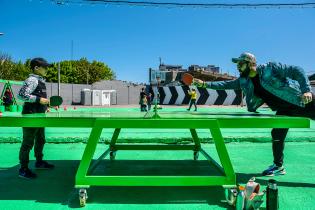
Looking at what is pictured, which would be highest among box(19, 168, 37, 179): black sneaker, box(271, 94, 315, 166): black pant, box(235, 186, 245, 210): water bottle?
box(271, 94, 315, 166): black pant

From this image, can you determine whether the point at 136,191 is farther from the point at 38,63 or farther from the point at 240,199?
the point at 38,63

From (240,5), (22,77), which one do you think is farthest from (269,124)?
(22,77)

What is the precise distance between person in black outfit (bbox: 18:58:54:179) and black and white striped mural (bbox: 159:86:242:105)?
32.2 metres

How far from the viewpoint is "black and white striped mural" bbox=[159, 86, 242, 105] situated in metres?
37.8

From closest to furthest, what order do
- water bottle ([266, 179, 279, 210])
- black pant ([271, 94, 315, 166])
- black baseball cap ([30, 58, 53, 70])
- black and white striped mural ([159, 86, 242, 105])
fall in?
water bottle ([266, 179, 279, 210]) → black pant ([271, 94, 315, 166]) → black baseball cap ([30, 58, 53, 70]) → black and white striped mural ([159, 86, 242, 105])

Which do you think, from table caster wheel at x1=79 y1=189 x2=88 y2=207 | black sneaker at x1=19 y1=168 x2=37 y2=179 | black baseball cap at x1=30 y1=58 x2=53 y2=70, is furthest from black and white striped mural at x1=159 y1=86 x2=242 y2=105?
table caster wheel at x1=79 y1=189 x2=88 y2=207

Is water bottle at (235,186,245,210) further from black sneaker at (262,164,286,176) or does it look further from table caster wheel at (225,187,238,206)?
black sneaker at (262,164,286,176)

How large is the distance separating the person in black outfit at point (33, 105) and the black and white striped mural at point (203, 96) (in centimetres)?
3217

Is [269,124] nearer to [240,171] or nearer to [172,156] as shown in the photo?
[240,171]

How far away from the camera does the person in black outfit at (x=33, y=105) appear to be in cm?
480

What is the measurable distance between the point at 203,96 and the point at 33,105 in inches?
1350

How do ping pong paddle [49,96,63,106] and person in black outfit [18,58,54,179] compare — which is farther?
ping pong paddle [49,96,63,106]

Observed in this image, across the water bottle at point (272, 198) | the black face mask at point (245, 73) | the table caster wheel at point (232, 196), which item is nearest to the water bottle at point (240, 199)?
the table caster wheel at point (232, 196)

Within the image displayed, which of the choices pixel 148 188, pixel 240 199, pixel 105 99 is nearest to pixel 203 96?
pixel 105 99
